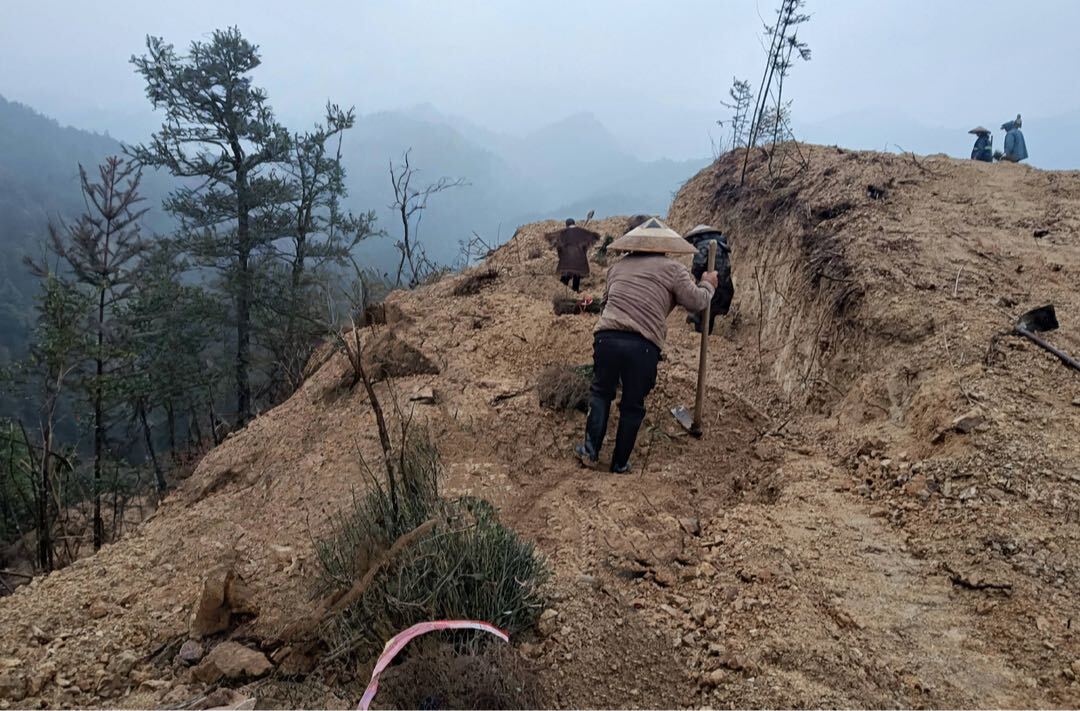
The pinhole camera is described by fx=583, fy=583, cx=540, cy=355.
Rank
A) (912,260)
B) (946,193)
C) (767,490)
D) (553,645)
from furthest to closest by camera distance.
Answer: (946,193) < (912,260) < (767,490) < (553,645)

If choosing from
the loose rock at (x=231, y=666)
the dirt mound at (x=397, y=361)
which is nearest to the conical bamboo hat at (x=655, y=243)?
the dirt mound at (x=397, y=361)

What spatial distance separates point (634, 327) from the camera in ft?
11.6

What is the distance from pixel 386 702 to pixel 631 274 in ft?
8.78

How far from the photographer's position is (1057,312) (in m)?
3.89

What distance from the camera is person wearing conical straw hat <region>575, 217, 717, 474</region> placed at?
11.7ft

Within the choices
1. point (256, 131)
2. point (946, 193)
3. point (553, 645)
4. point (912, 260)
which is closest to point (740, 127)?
point (946, 193)

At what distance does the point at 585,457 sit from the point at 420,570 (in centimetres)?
186

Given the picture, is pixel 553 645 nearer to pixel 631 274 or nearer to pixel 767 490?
pixel 767 490

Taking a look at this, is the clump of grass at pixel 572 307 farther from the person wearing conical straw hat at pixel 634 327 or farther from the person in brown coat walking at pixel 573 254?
the person wearing conical straw hat at pixel 634 327

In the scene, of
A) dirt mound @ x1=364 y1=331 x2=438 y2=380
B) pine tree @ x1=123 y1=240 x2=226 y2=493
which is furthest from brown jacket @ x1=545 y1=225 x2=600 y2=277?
pine tree @ x1=123 y1=240 x2=226 y2=493

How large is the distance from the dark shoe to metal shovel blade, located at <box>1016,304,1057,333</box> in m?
2.75

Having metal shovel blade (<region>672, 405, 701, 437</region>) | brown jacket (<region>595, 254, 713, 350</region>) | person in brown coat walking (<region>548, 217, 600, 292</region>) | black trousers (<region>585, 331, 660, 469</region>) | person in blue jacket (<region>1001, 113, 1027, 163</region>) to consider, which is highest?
person in blue jacket (<region>1001, 113, 1027, 163</region>)

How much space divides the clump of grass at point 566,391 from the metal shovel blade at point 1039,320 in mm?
2772

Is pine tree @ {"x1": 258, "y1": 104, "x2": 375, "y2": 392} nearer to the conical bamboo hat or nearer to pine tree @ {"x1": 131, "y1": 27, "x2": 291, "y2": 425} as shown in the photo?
pine tree @ {"x1": 131, "y1": 27, "x2": 291, "y2": 425}
